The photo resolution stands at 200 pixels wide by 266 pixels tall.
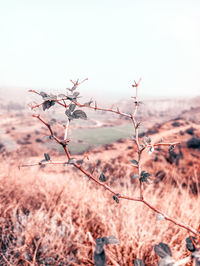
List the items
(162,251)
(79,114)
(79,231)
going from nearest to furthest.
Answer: (162,251) < (79,114) < (79,231)

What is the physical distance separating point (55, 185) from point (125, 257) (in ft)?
4.46

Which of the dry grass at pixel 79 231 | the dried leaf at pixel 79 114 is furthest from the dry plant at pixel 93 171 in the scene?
the dry grass at pixel 79 231

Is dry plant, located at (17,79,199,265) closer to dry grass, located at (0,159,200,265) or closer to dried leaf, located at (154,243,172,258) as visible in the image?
dried leaf, located at (154,243,172,258)

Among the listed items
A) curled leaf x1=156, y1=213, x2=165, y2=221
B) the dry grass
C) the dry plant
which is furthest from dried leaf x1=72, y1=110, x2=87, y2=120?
the dry grass

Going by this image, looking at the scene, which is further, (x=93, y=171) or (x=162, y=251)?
(x=93, y=171)

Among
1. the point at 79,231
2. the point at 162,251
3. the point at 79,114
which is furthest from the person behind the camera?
the point at 79,231

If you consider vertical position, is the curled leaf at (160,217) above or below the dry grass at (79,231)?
above

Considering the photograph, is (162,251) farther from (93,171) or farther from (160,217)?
(93,171)

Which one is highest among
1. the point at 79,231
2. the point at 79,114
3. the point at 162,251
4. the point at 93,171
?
the point at 79,114

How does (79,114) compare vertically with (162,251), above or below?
above

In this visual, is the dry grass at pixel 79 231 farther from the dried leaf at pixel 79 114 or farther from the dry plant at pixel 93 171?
the dried leaf at pixel 79 114

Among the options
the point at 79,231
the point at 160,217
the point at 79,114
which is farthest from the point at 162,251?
the point at 79,231

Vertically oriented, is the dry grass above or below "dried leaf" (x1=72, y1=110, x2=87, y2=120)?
below

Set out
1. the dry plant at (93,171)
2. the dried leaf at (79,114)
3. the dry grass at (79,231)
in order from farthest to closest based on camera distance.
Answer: the dry grass at (79,231), the dried leaf at (79,114), the dry plant at (93,171)
